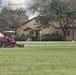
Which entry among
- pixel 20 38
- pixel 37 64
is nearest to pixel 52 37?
pixel 20 38

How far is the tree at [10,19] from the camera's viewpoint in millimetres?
111750

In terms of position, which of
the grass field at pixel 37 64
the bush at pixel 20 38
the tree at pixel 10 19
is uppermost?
the tree at pixel 10 19

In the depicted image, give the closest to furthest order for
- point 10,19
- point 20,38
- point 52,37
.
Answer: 1. point 52,37
2. point 20,38
3. point 10,19

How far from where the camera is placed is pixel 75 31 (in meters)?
103

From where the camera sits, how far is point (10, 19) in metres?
119

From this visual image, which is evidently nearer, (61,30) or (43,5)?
(43,5)

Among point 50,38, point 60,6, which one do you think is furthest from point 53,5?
point 50,38

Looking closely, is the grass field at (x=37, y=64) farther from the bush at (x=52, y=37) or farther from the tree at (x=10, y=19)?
the tree at (x=10, y=19)

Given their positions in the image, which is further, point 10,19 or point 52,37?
point 10,19

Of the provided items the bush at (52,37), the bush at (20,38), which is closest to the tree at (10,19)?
the bush at (20,38)

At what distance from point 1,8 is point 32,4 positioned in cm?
7053

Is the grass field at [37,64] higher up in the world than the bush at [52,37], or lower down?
higher up

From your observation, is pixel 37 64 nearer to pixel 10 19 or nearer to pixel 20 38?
pixel 20 38

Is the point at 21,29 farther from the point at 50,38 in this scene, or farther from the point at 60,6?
the point at 60,6
